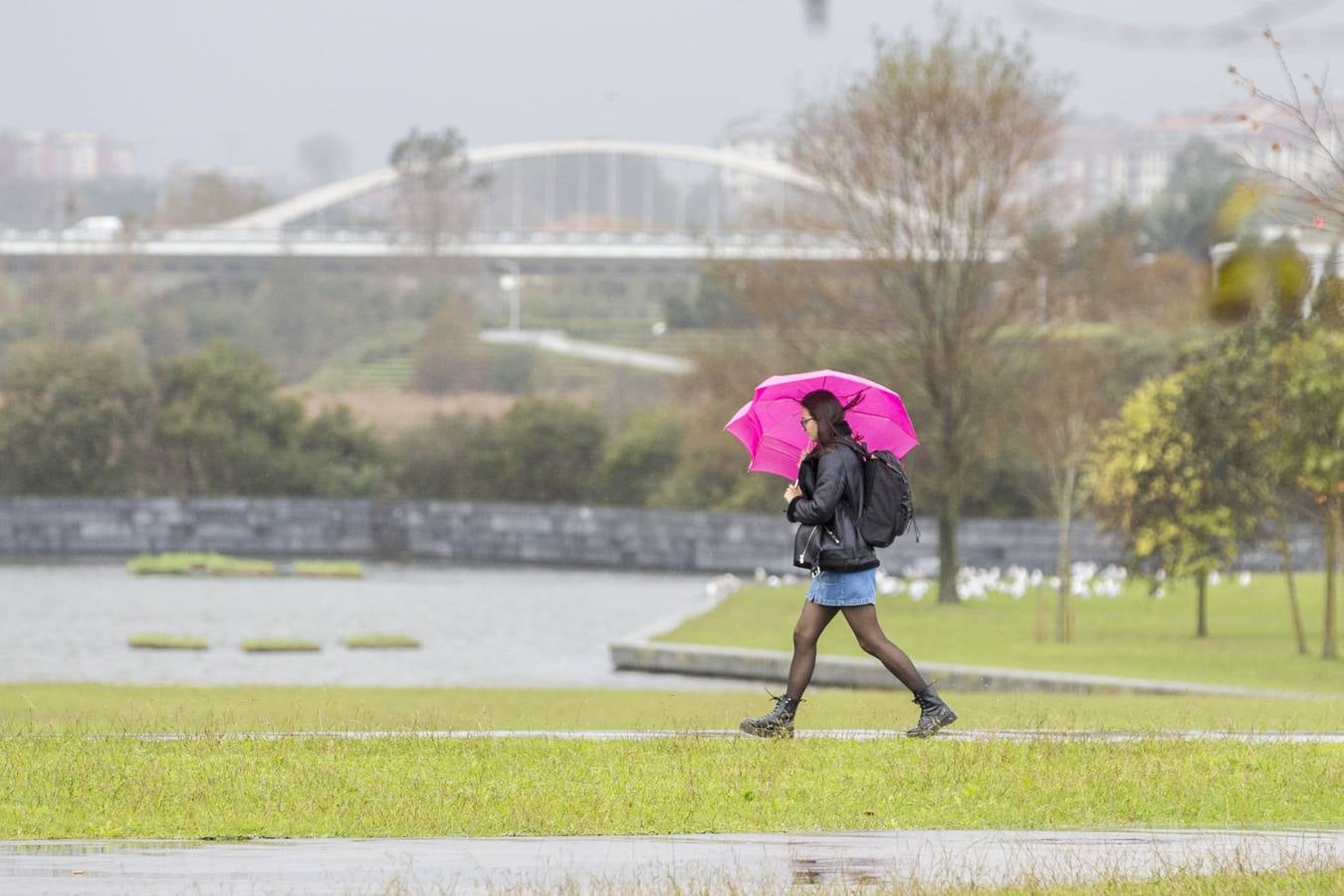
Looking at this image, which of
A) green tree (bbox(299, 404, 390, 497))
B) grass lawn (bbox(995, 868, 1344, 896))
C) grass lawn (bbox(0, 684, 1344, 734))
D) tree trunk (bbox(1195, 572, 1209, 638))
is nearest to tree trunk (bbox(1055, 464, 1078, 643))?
tree trunk (bbox(1195, 572, 1209, 638))

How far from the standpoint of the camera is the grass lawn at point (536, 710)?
1341 cm

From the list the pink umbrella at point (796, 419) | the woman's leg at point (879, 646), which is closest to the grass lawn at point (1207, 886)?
the woman's leg at point (879, 646)

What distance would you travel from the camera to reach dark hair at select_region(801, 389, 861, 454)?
11625 mm

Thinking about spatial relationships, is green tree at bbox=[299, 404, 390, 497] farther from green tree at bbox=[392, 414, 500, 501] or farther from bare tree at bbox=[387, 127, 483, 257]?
bare tree at bbox=[387, 127, 483, 257]

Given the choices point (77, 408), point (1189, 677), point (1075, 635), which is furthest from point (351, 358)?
point (1189, 677)

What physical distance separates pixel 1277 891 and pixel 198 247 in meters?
126

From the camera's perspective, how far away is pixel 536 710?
57.7 ft

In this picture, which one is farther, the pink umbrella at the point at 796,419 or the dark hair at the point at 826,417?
the pink umbrella at the point at 796,419

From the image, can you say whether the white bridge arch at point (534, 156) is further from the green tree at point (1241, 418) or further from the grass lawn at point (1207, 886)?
the grass lawn at point (1207, 886)

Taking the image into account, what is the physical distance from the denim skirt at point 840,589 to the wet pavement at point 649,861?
2.79 meters

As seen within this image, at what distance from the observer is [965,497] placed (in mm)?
53344

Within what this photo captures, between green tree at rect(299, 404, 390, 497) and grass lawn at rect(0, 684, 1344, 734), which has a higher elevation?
grass lawn at rect(0, 684, 1344, 734)

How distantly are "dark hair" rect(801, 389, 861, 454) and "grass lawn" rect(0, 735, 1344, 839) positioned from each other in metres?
1.72

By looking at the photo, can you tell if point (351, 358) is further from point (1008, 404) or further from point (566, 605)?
point (1008, 404)
